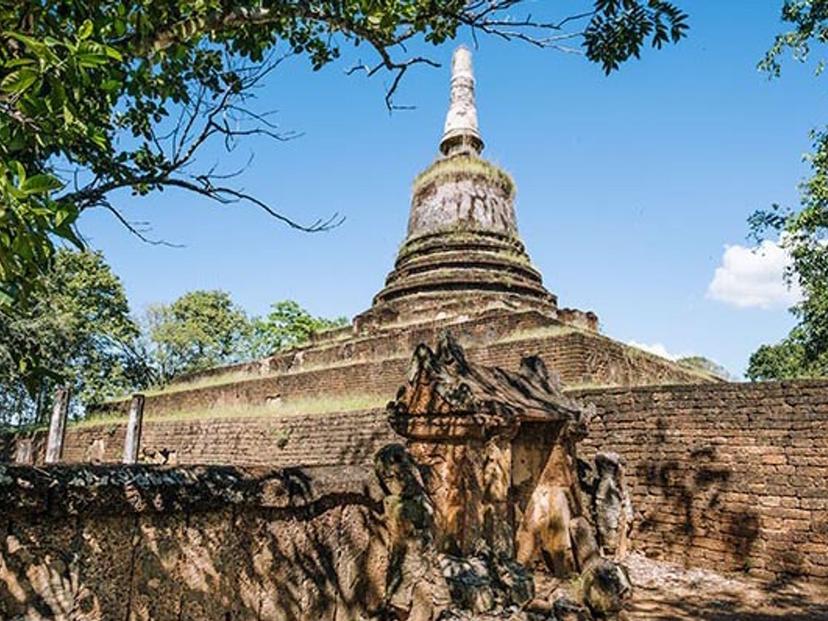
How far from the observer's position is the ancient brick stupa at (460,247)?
48.4ft

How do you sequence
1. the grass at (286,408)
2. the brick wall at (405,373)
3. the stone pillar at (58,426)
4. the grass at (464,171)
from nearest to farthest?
the brick wall at (405,373)
the grass at (286,408)
the stone pillar at (58,426)
the grass at (464,171)

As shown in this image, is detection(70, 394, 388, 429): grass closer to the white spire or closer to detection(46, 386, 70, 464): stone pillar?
detection(46, 386, 70, 464): stone pillar

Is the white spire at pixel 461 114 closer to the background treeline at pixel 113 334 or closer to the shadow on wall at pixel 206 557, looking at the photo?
the background treeline at pixel 113 334

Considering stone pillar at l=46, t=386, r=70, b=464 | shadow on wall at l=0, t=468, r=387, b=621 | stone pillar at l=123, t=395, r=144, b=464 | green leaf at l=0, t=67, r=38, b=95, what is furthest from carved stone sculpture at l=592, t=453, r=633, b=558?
stone pillar at l=46, t=386, r=70, b=464

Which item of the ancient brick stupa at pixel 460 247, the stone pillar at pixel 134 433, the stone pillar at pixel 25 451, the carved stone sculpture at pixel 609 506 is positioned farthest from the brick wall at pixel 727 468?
the stone pillar at pixel 25 451

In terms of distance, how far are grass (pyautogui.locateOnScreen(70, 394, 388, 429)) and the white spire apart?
367 inches

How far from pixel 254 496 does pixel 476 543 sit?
1147 millimetres

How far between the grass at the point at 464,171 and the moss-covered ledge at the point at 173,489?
51.4 ft

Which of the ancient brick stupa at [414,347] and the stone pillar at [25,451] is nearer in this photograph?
the ancient brick stupa at [414,347]

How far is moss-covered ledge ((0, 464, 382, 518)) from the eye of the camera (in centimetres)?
164

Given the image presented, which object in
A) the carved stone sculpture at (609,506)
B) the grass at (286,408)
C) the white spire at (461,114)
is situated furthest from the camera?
the white spire at (461,114)

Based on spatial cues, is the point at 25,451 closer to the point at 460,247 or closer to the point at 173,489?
the point at 460,247

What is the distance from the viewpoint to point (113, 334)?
27234 mm

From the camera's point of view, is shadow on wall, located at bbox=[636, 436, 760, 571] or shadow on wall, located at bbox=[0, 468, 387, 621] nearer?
shadow on wall, located at bbox=[0, 468, 387, 621]
